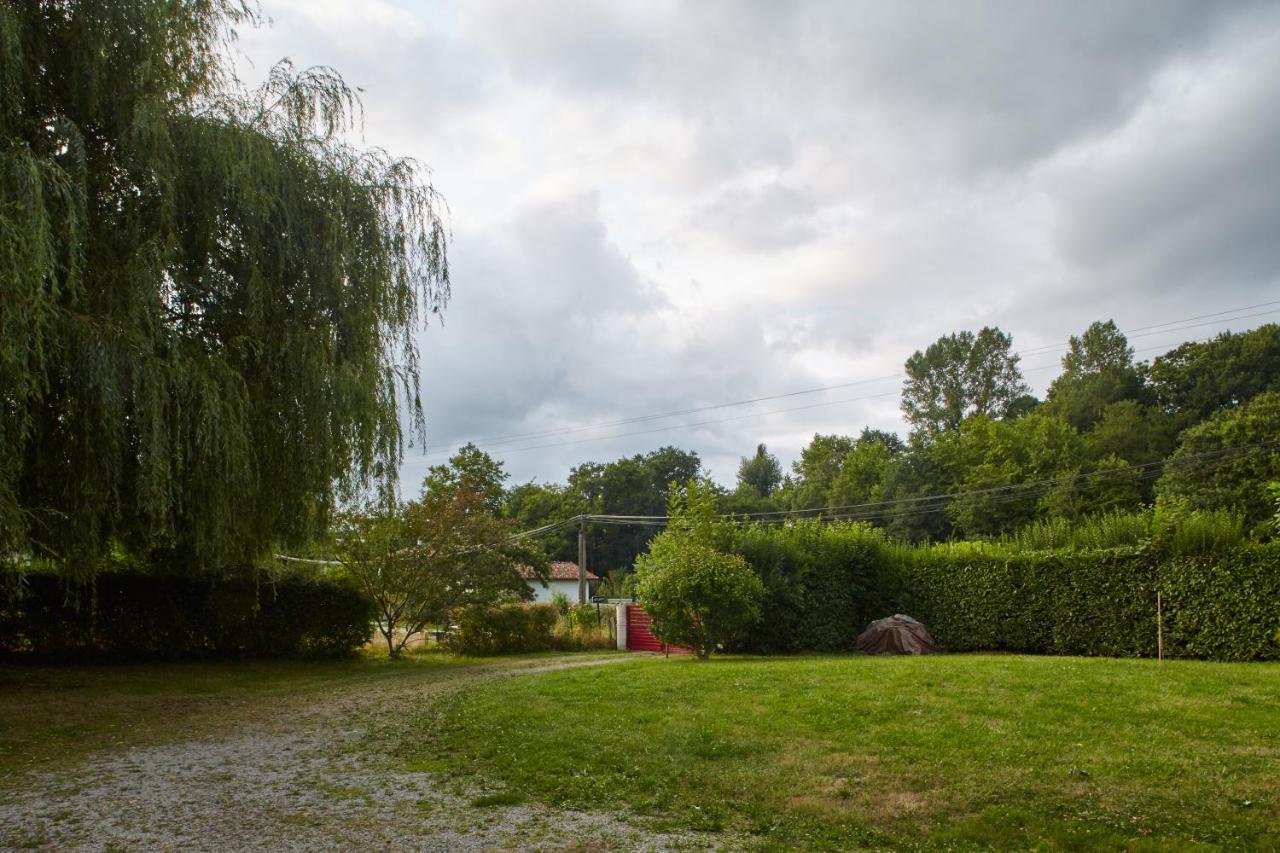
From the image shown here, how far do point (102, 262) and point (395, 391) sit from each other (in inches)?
126

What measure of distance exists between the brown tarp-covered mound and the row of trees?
11.8 meters

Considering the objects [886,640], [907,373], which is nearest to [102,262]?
[886,640]

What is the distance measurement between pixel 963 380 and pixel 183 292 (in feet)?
169

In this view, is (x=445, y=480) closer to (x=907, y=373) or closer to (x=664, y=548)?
(x=664, y=548)

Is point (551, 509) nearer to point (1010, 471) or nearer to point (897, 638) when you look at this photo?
point (1010, 471)

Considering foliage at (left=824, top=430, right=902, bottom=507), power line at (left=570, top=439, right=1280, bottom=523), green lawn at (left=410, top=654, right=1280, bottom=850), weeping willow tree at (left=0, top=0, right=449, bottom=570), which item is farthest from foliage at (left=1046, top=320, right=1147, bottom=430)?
weeping willow tree at (left=0, top=0, right=449, bottom=570)

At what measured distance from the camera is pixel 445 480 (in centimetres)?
2891

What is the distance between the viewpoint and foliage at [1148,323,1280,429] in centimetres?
3653

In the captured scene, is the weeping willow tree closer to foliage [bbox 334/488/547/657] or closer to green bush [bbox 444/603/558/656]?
foliage [bbox 334/488/547/657]

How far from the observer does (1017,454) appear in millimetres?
40531

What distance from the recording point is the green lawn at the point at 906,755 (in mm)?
4848

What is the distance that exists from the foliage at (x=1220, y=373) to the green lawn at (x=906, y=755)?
3227cm

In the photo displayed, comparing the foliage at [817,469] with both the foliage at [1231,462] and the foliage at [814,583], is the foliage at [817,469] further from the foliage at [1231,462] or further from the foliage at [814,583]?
the foliage at [814,583]

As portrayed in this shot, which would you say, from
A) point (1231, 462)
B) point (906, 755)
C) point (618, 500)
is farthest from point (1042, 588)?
point (618, 500)
